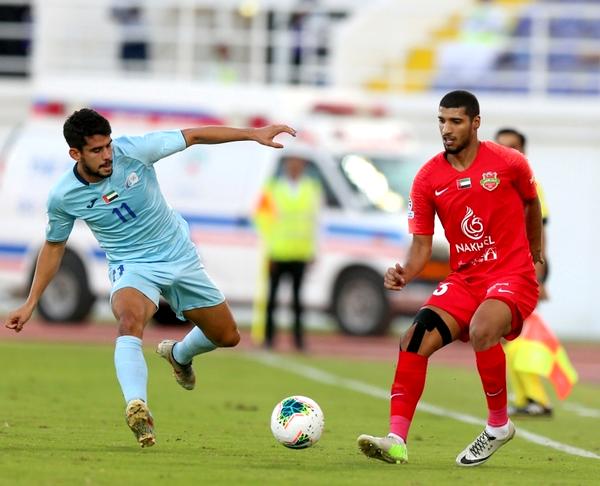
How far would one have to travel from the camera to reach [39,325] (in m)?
25.4

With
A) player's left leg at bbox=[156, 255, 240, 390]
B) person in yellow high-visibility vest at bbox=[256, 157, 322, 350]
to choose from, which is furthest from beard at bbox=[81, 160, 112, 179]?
person in yellow high-visibility vest at bbox=[256, 157, 322, 350]

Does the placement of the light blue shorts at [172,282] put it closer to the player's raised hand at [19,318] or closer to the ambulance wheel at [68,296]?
the player's raised hand at [19,318]

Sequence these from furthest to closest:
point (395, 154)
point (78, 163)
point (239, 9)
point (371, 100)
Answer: point (239, 9) → point (371, 100) → point (395, 154) → point (78, 163)

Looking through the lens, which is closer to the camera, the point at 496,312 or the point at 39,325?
the point at 496,312

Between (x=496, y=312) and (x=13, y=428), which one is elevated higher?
(x=496, y=312)

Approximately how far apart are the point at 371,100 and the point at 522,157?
17.6 meters

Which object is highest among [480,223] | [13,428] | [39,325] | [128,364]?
[480,223]

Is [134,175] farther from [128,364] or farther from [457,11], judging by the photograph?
[457,11]

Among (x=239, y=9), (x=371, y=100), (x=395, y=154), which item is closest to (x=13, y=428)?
(x=395, y=154)

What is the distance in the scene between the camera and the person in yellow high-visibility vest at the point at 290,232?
2127 cm

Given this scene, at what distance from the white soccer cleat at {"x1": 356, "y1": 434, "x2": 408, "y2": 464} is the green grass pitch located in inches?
2.8

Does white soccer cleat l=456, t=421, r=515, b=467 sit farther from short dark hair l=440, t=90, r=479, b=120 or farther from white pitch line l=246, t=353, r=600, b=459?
short dark hair l=440, t=90, r=479, b=120

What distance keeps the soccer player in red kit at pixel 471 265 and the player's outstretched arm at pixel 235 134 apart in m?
0.85

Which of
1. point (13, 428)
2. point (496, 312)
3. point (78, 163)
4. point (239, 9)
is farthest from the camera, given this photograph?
point (239, 9)
